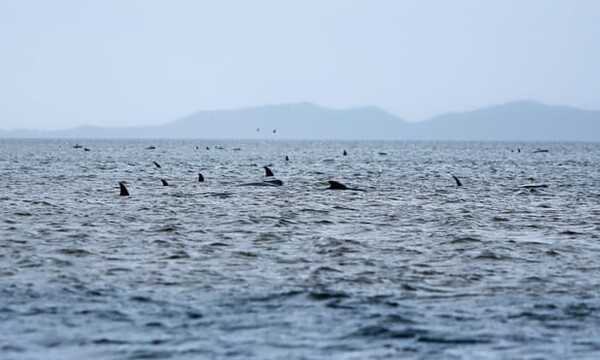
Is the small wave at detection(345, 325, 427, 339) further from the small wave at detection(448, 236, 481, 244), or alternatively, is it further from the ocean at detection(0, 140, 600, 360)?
the small wave at detection(448, 236, 481, 244)

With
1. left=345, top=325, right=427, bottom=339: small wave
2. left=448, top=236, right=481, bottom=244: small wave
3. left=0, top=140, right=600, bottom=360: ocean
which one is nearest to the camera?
left=0, top=140, right=600, bottom=360: ocean

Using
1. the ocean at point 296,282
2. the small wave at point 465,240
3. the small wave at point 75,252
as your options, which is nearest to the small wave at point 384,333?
the ocean at point 296,282

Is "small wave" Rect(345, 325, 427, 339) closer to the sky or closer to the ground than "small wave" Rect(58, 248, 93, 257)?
closer to the sky

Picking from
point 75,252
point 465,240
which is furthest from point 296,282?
point 465,240

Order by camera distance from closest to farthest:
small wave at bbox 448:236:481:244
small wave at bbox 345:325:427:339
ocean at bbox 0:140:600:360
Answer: ocean at bbox 0:140:600:360, small wave at bbox 345:325:427:339, small wave at bbox 448:236:481:244

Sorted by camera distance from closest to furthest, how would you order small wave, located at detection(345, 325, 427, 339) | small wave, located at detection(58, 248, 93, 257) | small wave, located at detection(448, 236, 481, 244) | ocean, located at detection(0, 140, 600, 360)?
ocean, located at detection(0, 140, 600, 360) → small wave, located at detection(345, 325, 427, 339) → small wave, located at detection(58, 248, 93, 257) → small wave, located at detection(448, 236, 481, 244)

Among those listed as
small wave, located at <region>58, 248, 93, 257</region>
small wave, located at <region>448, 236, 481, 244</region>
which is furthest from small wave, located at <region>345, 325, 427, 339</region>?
small wave, located at <region>448, 236, 481, 244</region>

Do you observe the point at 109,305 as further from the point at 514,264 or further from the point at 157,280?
the point at 514,264

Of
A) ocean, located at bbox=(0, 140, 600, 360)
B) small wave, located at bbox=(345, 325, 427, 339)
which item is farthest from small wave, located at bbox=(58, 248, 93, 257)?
small wave, located at bbox=(345, 325, 427, 339)

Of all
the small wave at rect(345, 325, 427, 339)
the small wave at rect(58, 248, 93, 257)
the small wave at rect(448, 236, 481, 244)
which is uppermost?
the small wave at rect(345, 325, 427, 339)

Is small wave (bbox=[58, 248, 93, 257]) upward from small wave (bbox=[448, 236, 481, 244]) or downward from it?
upward

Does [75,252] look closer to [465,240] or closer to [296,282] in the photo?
[296,282]

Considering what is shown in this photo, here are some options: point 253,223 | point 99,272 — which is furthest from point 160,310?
point 253,223

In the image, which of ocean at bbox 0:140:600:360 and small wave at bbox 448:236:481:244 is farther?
small wave at bbox 448:236:481:244
